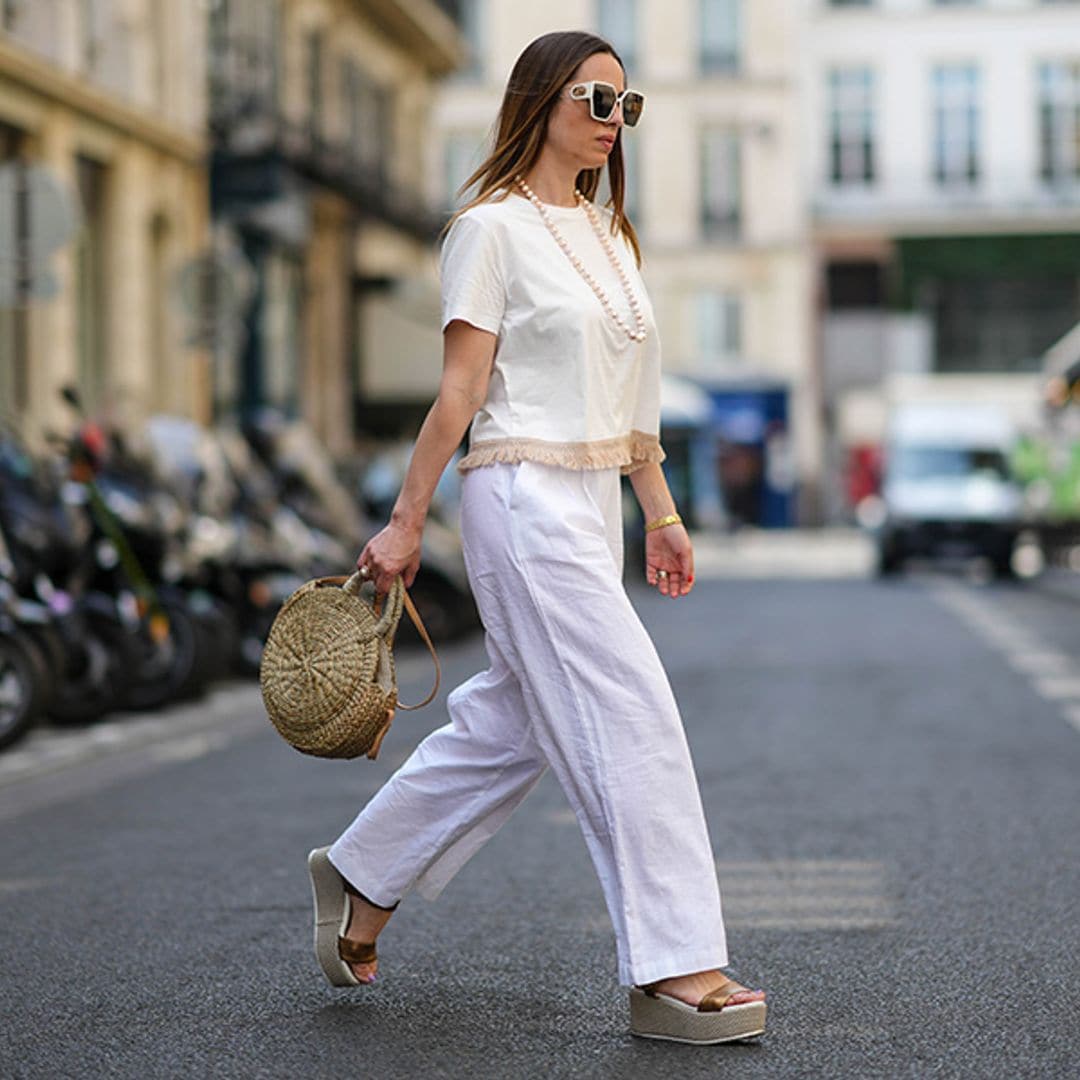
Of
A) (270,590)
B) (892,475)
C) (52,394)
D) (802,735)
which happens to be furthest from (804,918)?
(892,475)

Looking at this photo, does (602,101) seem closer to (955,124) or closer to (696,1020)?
(696,1020)

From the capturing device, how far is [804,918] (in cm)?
605

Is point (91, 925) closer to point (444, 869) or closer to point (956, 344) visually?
point (444, 869)

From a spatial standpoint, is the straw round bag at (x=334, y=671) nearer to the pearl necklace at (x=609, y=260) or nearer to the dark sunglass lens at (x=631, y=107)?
the pearl necklace at (x=609, y=260)

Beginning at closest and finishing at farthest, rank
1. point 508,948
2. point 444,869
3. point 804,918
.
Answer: point 444,869 → point 508,948 → point 804,918

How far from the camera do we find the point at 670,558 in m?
4.95

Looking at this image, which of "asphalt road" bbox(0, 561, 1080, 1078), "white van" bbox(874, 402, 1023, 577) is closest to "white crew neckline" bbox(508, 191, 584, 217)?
"asphalt road" bbox(0, 561, 1080, 1078)

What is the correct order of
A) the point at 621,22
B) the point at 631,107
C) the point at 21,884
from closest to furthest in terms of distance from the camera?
the point at 631,107 → the point at 21,884 → the point at 621,22

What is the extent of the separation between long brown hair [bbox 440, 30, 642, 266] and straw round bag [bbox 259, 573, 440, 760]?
Result: 2.42 feet

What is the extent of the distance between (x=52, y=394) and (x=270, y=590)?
22.5 feet

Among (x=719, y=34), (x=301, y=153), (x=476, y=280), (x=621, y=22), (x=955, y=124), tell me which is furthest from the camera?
(x=621, y=22)

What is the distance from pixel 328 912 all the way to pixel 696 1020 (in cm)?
84

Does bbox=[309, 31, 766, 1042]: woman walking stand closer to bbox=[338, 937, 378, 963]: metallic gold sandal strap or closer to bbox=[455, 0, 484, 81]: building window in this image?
bbox=[338, 937, 378, 963]: metallic gold sandal strap

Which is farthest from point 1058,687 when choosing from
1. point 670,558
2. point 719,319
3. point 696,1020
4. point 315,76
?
point 719,319
